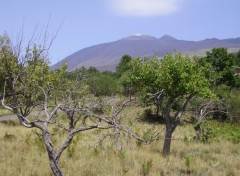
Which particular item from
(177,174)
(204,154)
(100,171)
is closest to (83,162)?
(100,171)

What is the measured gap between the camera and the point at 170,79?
500 inches

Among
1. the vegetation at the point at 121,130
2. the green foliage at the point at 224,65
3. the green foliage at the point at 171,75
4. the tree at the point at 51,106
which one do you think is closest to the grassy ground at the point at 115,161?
the vegetation at the point at 121,130

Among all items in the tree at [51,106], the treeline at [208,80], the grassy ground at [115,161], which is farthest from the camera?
the treeline at [208,80]

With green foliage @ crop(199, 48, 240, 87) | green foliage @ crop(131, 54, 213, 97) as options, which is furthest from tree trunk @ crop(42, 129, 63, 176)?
green foliage @ crop(199, 48, 240, 87)

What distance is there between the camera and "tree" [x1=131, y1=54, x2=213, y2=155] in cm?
1262

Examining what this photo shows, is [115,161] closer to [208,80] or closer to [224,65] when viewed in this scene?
[208,80]

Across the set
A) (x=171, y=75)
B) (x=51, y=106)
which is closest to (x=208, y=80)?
(x=171, y=75)

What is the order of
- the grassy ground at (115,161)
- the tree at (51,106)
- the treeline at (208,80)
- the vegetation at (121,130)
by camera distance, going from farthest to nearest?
1. the treeline at (208,80)
2. the grassy ground at (115,161)
3. the vegetation at (121,130)
4. the tree at (51,106)

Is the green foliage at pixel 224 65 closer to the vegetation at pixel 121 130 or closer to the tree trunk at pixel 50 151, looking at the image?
the vegetation at pixel 121 130

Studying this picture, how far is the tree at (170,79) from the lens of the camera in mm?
12625

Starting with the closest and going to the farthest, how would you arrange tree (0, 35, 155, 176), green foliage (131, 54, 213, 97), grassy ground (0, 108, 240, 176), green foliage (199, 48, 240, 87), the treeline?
tree (0, 35, 155, 176) → grassy ground (0, 108, 240, 176) → green foliage (131, 54, 213, 97) → the treeline → green foliage (199, 48, 240, 87)

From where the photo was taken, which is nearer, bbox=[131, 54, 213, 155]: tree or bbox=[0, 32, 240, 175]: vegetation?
bbox=[0, 32, 240, 175]: vegetation

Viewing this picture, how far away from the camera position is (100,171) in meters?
9.80

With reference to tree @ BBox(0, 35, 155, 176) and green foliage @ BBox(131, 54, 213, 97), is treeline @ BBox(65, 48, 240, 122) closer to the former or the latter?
green foliage @ BBox(131, 54, 213, 97)
